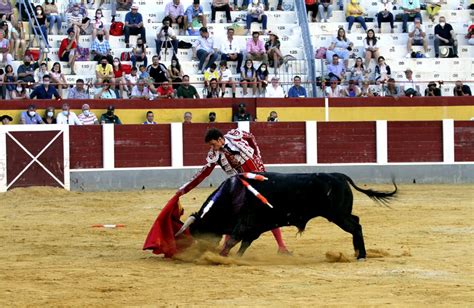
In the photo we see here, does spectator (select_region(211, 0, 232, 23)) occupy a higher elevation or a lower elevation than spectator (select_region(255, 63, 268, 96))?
higher

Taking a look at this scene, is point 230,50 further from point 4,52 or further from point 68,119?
point 4,52

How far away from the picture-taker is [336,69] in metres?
19.5

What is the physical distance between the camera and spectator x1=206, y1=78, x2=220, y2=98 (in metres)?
18.4

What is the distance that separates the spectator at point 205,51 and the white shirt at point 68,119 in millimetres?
2905

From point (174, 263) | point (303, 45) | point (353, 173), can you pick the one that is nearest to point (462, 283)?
point (174, 263)

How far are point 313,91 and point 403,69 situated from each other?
2392mm

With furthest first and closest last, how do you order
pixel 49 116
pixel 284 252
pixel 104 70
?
pixel 104 70, pixel 49 116, pixel 284 252

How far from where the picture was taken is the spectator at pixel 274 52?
19.5m

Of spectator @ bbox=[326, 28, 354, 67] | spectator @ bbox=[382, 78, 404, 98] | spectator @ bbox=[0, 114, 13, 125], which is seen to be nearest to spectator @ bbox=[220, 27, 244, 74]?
spectator @ bbox=[326, 28, 354, 67]

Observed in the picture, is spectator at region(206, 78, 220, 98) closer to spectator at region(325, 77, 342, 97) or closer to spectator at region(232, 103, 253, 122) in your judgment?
spectator at region(232, 103, 253, 122)

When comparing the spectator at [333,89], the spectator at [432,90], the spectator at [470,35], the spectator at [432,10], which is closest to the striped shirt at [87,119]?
the spectator at [333,89]

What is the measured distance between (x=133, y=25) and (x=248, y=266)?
1143cm

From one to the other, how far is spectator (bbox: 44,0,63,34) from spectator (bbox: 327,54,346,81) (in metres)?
4.91

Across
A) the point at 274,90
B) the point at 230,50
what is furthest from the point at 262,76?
the point at 230,50
